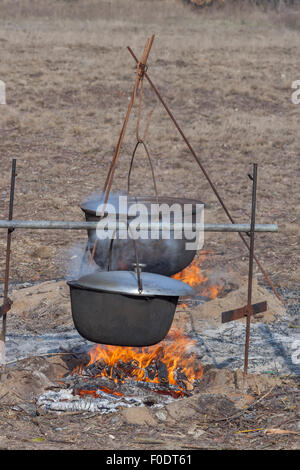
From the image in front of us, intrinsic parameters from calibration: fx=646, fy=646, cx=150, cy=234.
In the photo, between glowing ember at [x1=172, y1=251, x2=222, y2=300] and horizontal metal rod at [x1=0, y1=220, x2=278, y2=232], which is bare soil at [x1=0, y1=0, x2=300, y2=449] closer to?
glowing ember at [x1=172, y1=251, x2=222, y2=300]

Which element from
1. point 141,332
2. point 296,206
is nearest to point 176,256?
point 141,332

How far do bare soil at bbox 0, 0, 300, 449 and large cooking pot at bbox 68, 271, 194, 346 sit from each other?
575 mm

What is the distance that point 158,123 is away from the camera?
50.3 ft

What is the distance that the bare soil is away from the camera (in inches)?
167

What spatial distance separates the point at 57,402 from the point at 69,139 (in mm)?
10379

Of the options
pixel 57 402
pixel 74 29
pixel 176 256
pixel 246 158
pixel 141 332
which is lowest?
pixel 57 402

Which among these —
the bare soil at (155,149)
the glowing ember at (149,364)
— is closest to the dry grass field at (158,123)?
the bare soil at (155,149)

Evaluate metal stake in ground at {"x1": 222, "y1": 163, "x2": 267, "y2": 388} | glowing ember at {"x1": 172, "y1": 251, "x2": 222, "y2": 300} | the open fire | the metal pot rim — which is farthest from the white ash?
glowing ember at {"x1": 172, "y1": 251, "x2": 222, "y2": 300}

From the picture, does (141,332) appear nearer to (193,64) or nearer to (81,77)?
(81,77)

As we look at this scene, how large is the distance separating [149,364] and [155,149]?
30.1 ft

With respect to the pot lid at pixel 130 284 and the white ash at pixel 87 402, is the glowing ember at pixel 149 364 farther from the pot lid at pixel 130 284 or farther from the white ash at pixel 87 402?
the pot lid at pixel 130 284

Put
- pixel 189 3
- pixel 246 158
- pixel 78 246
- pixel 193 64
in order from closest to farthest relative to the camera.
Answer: pixel 78 246
pixel 246 158
pixel 193 64
pixel 189 3

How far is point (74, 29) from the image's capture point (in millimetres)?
24469

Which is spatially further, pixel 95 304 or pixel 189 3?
pixel 189 3
